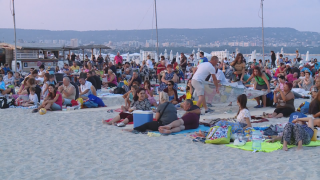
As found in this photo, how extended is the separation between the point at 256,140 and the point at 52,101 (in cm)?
622

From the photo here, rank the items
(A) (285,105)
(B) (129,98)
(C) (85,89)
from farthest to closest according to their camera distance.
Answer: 1. (C) (85,89)
2. (B) (129,98)
3. (A) (285,105)

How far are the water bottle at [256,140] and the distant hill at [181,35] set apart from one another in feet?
440

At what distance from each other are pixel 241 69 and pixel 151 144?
696 cm

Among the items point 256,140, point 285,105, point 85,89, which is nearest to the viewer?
point 256,140

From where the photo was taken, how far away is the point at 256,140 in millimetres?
6332

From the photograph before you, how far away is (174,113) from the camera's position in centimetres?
767

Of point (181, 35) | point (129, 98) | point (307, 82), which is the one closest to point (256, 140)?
point (129, 98)

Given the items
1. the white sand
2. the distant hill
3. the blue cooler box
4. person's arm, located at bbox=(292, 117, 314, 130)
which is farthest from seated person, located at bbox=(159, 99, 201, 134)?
the distant hill

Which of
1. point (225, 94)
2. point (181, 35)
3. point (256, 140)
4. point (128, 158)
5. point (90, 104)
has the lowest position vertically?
point (128, 158)

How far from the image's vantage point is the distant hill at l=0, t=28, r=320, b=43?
142250 mm

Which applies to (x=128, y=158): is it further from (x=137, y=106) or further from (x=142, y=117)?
(x=137, y=106)

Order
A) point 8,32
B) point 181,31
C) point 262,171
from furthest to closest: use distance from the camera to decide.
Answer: point 181,31
point 8,32
point 262,171

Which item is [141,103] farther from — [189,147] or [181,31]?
[181,31]

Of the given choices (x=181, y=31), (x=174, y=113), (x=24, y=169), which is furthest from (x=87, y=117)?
(x=181, y=31)
